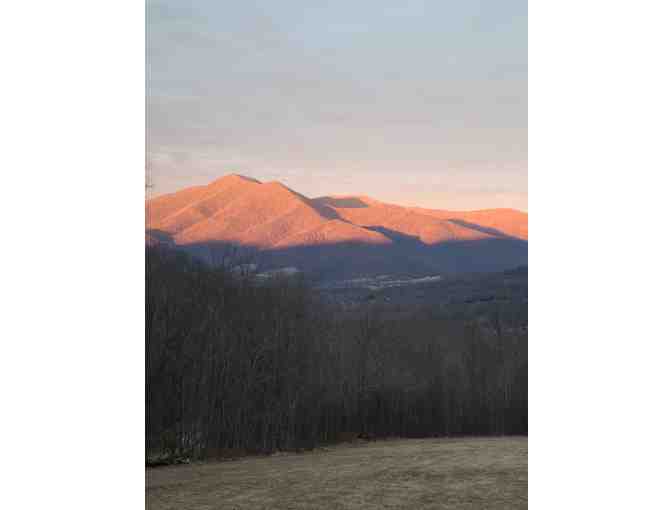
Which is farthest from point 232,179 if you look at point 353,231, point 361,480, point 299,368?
point 361,480

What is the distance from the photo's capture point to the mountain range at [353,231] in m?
6.68

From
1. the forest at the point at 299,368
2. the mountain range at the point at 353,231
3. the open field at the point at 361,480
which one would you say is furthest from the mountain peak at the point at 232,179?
the open field at the point at 361,480

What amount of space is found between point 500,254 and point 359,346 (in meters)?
1.93

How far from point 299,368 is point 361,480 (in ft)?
6.37

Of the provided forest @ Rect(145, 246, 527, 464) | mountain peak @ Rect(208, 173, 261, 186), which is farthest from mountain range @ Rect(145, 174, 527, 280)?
forest @ Rect(145, 246, 527, 464)

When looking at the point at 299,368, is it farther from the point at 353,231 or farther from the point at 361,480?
the point at 361,480

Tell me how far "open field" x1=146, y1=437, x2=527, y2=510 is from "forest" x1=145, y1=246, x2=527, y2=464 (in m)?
0.39

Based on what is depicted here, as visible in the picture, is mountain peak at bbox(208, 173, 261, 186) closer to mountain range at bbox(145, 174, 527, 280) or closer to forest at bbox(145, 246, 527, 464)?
mountain range at bbox(145, 174, 527, 280)

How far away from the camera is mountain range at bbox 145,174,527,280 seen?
668 centimetres

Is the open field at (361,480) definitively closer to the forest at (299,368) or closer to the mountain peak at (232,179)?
the forest at (299,368)

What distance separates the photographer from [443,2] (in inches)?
255

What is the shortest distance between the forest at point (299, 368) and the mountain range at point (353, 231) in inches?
18.6
